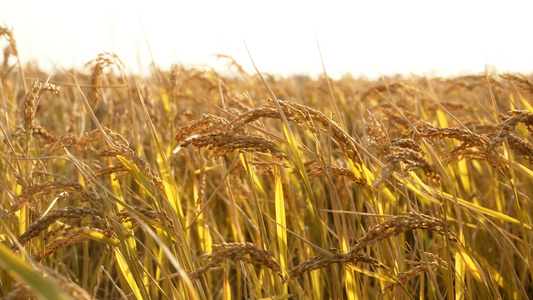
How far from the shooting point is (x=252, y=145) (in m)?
0.93

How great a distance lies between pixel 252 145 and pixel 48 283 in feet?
1.69

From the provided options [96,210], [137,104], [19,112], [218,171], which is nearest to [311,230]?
[218,171]

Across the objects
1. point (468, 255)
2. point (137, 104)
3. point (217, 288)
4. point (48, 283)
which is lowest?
point (217, 288)

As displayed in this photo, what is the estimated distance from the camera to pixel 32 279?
49 cm

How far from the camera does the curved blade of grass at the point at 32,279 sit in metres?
0.47

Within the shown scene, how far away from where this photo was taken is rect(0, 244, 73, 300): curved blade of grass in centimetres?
47

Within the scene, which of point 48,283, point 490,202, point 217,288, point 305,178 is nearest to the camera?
point 48,283

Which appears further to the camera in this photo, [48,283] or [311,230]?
[311,230]

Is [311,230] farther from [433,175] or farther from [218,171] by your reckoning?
[433,175]

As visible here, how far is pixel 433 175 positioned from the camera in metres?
0.97

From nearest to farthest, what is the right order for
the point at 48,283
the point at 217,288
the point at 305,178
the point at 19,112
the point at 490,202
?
the point at 48,283, the point at 305,178, the point at 217,288, the point at 490,202, the point at 19,112

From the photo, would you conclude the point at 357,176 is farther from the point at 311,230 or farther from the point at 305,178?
the point at 311,230

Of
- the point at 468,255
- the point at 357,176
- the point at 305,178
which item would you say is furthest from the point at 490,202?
the point at 305,178

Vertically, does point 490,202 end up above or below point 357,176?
below
